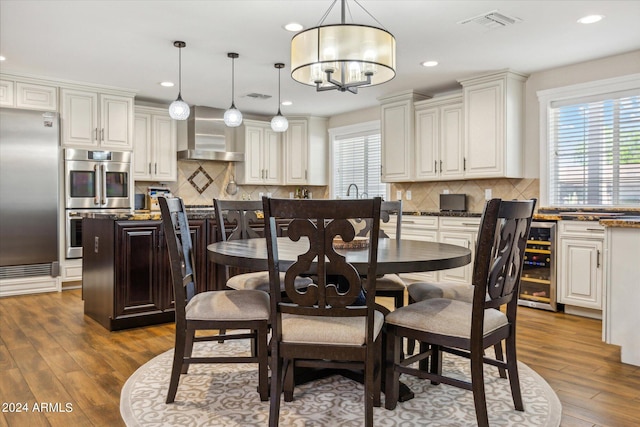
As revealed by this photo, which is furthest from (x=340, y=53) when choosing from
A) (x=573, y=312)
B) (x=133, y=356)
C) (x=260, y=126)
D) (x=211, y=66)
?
(x=260, y=126)

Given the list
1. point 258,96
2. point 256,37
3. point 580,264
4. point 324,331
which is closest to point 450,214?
point 580,264

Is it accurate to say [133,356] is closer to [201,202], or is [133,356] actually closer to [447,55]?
[447,55]

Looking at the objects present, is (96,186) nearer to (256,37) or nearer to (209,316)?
(256,37)

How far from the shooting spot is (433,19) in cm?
349

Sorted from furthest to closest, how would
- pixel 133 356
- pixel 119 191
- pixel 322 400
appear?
pixel 119 191 < pixel 133 356 < pixel 322 400

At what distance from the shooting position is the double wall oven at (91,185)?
5.17 m

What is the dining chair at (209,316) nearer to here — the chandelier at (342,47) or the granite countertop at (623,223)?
the chandelier at (342,47)

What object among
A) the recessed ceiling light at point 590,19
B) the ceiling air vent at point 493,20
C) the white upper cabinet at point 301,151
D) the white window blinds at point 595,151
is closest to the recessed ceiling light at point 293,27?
the ceiling air vent at point 493,20

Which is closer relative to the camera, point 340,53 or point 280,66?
point 340,53

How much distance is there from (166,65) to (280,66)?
115 cm

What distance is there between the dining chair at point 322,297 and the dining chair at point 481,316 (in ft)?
0.77

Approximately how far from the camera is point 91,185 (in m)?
5.32

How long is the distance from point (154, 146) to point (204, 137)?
0.70 meters

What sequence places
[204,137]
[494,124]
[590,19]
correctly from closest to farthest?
1. [590,19]
2. [494,124]
3. [204,137]
